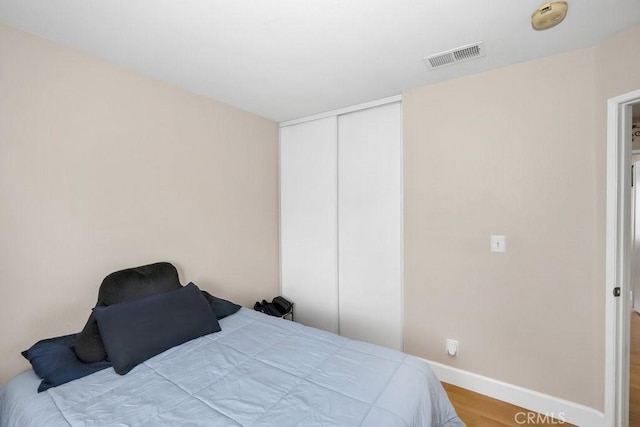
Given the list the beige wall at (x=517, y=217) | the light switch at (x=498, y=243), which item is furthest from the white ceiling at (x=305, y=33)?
the light switch at (x=498, y=243)

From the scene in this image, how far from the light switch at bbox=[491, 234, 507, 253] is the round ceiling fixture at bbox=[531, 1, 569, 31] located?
127 centimetres

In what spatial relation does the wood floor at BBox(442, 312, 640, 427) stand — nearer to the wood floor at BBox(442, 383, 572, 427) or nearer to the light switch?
the wood floor at BBox(442, 383, 572, 427)

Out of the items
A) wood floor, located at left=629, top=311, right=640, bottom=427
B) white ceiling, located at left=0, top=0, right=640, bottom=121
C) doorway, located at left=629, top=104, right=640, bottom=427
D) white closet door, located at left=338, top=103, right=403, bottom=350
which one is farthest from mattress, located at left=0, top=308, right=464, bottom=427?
white ceiling, located at left=0, top=0, right=640, bottom=121

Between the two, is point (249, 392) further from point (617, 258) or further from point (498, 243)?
point (617, 258)

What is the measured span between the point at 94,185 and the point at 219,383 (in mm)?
1495

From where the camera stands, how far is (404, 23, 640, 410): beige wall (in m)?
1.70

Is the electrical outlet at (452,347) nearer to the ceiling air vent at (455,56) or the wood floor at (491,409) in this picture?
the wood floor at (491,409)

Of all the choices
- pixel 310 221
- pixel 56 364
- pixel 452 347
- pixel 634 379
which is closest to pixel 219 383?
pixel 56 364

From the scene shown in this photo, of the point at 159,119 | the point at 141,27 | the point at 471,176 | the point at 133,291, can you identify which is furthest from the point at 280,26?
the point at 133,291

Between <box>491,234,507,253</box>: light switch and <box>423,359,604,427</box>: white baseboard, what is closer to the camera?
<box>423,359,604,427</box>: white baseboard

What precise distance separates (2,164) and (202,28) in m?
1.30

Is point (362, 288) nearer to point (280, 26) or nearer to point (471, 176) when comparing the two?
point (471, 176)

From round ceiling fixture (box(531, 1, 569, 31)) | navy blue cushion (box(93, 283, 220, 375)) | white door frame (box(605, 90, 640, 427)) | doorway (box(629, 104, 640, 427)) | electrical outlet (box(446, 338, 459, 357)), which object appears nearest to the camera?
round ceiling fixture (box(531, 1, 569, 31))

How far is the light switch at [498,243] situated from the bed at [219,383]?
1051mm
